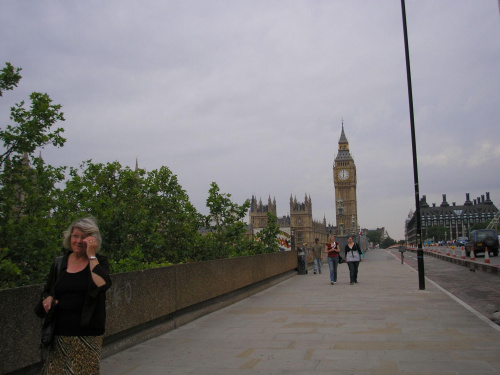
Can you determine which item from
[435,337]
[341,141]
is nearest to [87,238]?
[435,337]

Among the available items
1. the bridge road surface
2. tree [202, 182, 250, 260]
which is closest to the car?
tree [202, 182, 250, 260]

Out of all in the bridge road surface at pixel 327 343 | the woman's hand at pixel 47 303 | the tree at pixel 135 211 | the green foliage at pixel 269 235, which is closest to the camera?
the woman's hand at pixel 47 303

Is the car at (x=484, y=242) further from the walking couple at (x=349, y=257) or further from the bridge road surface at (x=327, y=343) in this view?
the bridge road surface at (x=327, y=343)

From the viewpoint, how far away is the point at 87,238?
385 cm

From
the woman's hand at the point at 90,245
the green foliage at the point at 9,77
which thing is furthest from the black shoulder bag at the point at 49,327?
the green foliage at the point at 9,77

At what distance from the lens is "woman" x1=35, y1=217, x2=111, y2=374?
12.2ft

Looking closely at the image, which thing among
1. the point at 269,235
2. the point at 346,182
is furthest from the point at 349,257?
the point at 346,182

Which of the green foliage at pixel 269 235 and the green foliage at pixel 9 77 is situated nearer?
the green foliage at pixel 9 77

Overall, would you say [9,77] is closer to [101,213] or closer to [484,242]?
[101,213]

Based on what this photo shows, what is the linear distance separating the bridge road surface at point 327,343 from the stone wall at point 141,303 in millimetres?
262

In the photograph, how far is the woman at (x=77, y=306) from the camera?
12.2ft

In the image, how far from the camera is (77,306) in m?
3.73

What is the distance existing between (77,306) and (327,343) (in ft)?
14.2

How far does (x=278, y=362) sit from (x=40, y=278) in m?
3.25
